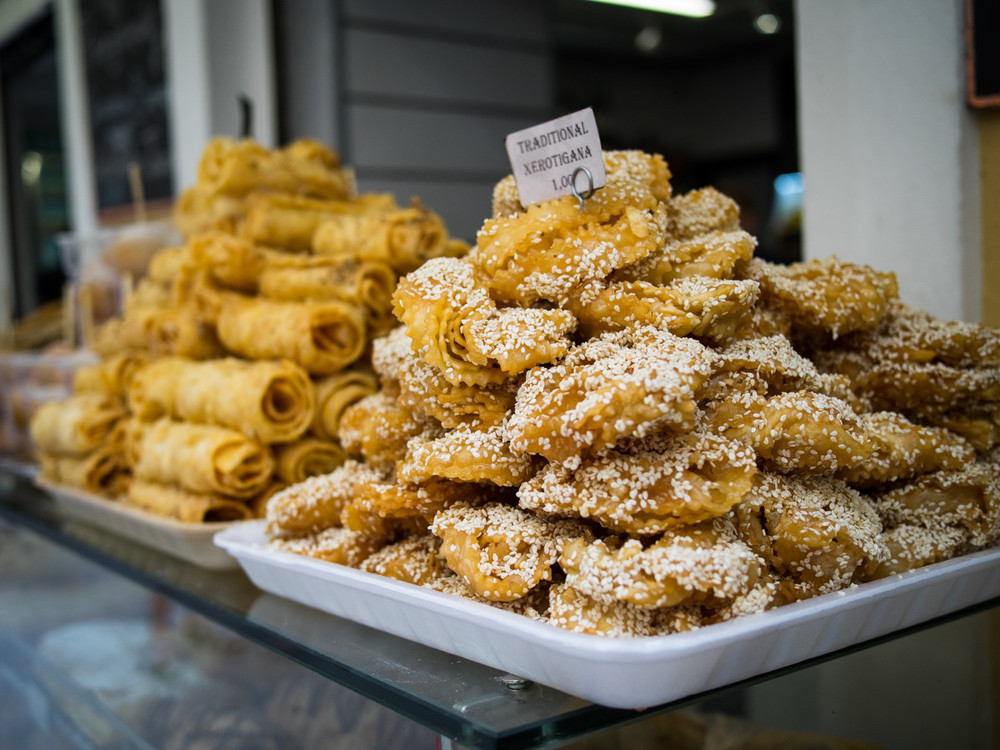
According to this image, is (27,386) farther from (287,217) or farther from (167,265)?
(287,217)

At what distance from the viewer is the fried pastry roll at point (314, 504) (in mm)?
1363

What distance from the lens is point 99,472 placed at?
6.89 ft

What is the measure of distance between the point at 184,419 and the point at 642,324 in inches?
46.3

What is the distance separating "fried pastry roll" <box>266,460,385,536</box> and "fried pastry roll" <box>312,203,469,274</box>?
0.52m

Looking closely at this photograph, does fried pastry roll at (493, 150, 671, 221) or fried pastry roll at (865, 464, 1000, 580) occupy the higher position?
fried pastry roll at (493, 150, 671, 221)

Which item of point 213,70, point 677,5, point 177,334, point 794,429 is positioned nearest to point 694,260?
point 794,429

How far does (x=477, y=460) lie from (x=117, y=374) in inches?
57.4

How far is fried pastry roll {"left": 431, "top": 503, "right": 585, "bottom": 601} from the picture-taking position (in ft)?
3.18

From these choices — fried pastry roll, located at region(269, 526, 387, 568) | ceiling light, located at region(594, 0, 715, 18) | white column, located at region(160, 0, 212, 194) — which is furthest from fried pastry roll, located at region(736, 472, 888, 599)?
ceiling light, located at region(594, 0, 715, 18)

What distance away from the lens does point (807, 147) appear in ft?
6.17

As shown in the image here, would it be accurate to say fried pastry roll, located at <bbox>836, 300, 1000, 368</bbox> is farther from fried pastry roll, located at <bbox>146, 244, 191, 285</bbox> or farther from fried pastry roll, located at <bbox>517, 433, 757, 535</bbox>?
fried pastry roll, located at <bbox>146, 244, 191, 285</bbox>

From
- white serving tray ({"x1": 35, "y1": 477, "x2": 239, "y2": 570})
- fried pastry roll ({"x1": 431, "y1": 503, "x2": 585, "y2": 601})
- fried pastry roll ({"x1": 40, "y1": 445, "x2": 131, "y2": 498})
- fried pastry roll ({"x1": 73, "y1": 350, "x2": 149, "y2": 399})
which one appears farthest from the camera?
fried pastry roll ({"x1": 73, "y1": 350, "x2": 149, "y2": 399})

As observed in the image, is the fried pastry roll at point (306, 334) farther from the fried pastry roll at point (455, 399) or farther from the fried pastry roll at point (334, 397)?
the fried pastry roll at point (455, 399)

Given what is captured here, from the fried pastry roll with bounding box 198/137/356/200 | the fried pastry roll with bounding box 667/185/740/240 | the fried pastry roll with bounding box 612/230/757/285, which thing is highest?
the fried pastry roll with bounding box 198/137/356/200
